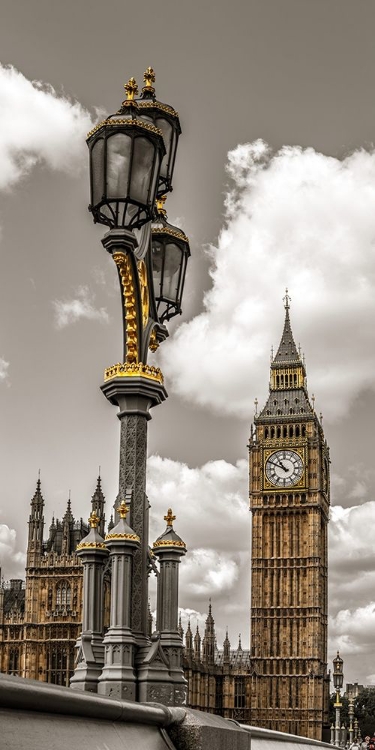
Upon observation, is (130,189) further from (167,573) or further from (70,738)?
(70,738)

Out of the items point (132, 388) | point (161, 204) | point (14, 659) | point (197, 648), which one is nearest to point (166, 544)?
point (132, 388)

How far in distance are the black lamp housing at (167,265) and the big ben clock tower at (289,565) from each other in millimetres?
73196

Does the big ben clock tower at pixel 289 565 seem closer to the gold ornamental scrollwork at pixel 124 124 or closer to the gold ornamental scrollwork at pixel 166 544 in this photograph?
the gold ornamental scrollwork at pixel 166 544

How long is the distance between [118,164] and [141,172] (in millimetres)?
187

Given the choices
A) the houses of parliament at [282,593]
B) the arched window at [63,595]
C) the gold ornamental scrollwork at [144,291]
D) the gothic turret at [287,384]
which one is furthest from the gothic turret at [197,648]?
the gold ornamental scrollwork at [144,291]

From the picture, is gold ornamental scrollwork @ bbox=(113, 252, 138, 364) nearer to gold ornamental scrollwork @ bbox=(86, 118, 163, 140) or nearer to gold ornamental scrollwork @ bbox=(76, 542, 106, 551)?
gold ornamental scrollwork @ bbox=(86, 118, 163, 140)

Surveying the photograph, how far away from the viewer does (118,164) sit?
8.05 m

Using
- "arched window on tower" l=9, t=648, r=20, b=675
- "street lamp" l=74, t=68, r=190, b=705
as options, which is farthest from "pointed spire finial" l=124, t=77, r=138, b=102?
"arched window on tower" l=9, t=648, r=20, b=675

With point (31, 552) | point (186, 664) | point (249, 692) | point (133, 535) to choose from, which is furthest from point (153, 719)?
point (249, 692)

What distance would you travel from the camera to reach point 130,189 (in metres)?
8.05

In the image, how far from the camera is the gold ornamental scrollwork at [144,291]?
8391 mm

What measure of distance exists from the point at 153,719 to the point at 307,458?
7973 centimetres

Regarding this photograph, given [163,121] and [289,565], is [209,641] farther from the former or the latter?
[163,121]

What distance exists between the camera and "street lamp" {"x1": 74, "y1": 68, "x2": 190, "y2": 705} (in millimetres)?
7590
